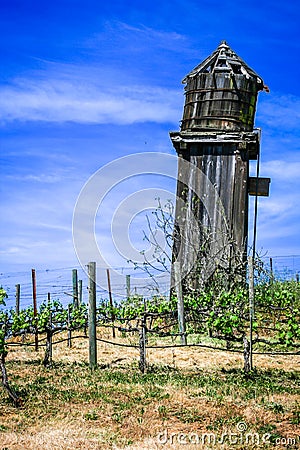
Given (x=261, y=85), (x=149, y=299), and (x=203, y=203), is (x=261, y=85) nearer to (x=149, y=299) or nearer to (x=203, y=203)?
(x=203, y=203)

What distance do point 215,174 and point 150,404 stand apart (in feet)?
31.0

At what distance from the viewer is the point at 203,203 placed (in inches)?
663

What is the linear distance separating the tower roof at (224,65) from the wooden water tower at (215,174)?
0.10ft

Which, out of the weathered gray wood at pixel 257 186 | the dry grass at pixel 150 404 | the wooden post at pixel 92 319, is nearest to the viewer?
the dry grass at pixel 150 404

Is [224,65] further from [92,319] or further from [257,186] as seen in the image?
[92,319]

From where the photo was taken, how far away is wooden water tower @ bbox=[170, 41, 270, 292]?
54.7ft

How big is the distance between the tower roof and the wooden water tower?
31 millimetres

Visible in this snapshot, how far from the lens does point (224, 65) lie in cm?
1744

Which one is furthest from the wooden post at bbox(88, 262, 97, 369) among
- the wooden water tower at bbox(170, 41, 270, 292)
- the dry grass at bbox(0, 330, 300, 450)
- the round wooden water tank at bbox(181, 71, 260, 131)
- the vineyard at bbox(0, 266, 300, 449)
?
the round wooden water tank at bbox(181, 71, 260, 131)

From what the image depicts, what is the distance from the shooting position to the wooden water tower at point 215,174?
16688 millimetres

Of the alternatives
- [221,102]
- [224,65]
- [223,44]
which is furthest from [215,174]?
[223,44]

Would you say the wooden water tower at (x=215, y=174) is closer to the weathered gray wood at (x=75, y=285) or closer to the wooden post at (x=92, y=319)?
the weathered gray wood at (x=75, y=285)

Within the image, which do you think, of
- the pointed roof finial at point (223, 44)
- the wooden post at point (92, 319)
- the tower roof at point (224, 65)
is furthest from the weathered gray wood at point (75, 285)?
the pointed roof finial at point (223, 44)

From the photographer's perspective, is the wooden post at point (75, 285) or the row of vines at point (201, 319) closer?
the row of vines at point (201, 319)
